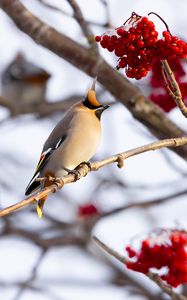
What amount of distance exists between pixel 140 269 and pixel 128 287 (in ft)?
7.78

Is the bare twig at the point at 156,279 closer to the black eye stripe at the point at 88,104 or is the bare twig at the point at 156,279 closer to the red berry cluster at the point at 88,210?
the black eye stripe at the point at 88,104

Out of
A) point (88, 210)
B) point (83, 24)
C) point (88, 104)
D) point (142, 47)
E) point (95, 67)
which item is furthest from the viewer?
point (88, 210)

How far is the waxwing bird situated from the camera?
4148mm

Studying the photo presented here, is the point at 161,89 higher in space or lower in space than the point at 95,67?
higher

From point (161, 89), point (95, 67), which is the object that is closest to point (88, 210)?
point (161, 89)

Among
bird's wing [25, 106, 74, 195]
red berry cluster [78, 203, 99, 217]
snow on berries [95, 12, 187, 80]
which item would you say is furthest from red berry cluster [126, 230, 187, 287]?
red berry cluster [78, 203, 99, 217]

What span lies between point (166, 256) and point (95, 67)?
1.05 meters

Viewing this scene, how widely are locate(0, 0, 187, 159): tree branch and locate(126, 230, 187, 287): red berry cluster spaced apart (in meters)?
0.50

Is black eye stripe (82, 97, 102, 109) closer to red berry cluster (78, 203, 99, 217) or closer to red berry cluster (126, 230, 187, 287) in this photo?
red berry cluster (126, 230, 187, 287)

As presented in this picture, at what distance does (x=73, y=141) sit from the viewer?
4.24 m

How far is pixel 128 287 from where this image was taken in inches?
214

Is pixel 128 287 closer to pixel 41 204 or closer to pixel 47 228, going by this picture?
pixel 47 228

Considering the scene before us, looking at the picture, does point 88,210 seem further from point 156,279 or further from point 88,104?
point 156,279

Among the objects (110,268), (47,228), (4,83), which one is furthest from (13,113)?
(4,83)
